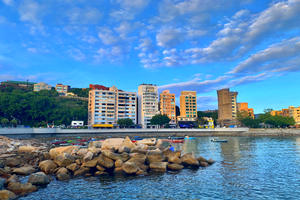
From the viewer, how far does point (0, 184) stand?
64.4 feet

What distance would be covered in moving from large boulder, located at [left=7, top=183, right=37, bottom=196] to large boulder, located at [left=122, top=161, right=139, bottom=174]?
32.8 ft

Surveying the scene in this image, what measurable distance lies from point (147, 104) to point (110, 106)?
2840 cm

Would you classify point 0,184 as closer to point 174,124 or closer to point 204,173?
point 204,173

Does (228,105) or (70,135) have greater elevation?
(228,105)

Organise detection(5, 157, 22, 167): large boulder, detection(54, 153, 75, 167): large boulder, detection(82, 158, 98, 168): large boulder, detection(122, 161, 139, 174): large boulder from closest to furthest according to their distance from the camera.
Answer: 1. detection(122, 161, 139, 174): large boulder
2. detection(82, 158, 98, 168): large boulder
3. detection(54, 153, 75, 167): large boulder
4. detection(5, 157, 22, 167): large boulder

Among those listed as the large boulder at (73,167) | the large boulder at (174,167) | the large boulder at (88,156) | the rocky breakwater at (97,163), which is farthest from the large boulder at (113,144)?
the large boulder at (174,167)

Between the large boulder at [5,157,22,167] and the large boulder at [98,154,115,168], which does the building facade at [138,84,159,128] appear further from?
the large boulder at [98,154,115,168]

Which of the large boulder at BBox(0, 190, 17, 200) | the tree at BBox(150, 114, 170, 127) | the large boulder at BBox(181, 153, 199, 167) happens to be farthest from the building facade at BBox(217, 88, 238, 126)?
the large boulder at BBox(0, 190, 17, 200)

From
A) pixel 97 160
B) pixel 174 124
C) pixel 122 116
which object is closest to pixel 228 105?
pixel 174 124

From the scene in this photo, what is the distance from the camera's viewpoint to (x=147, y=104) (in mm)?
161625

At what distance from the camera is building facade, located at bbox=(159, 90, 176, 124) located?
169 metres

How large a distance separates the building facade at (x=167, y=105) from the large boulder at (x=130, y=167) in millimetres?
141740

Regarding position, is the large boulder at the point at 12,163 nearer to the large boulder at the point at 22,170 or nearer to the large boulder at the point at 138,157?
the large boulder at the point at 22,170

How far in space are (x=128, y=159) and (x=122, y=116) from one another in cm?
12777
